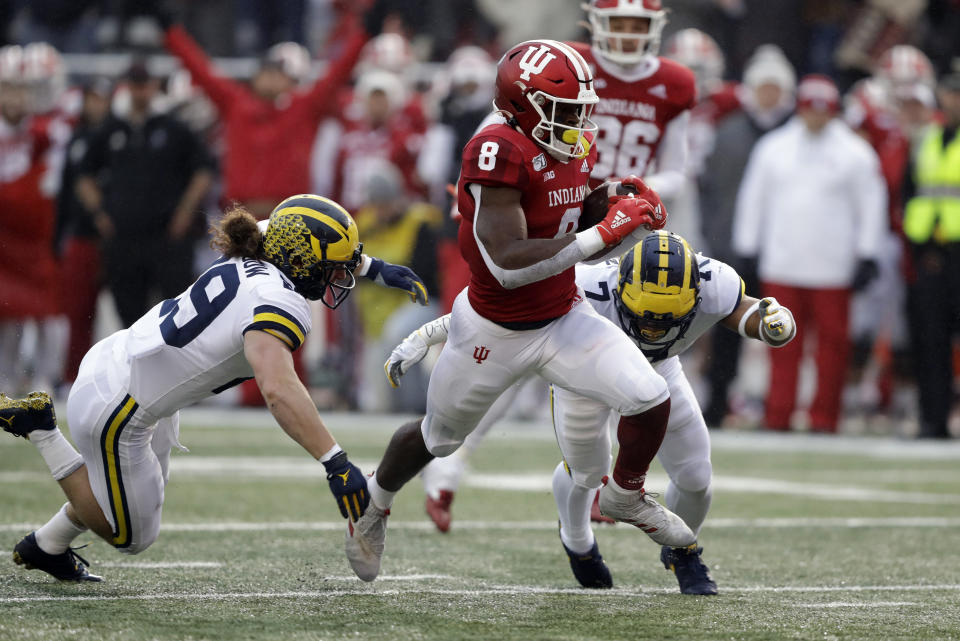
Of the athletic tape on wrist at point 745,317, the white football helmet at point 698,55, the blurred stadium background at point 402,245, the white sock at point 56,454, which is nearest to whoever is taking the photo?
the white sock at point 56,454

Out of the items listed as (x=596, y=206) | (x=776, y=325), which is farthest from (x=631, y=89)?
(x=776, y=325)

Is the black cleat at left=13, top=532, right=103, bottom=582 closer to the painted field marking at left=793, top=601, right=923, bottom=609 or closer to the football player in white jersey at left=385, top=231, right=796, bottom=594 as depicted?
the football player in white jersey at left=385, top=231, right=796, bottom=594

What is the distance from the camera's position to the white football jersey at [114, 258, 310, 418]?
173 inches

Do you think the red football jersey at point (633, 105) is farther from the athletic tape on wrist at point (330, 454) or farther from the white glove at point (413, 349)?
the athletic tape on wrist at point (330, 454)

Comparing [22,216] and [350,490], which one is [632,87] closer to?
[350,490]

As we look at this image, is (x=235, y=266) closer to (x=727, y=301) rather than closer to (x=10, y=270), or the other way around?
(x=727, y=301)

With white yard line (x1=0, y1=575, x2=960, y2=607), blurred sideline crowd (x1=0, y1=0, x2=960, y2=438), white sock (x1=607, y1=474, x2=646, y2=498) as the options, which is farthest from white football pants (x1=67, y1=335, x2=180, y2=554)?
blurred sideline crowd (x1=0, y1=0, x2=960, y2=438)

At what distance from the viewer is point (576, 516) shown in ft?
16.6

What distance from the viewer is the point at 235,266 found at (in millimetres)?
4602

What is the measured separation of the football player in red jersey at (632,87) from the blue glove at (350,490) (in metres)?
2.58

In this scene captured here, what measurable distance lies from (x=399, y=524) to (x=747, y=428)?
4.75m

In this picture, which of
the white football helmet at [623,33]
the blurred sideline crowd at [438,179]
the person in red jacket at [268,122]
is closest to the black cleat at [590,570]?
the white football helmet at [623,33]

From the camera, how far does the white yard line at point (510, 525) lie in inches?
243

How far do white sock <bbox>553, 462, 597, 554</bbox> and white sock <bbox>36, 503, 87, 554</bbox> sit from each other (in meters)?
1.51
